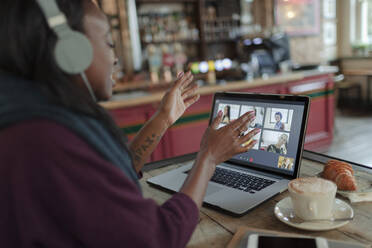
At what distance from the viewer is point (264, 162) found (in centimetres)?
108

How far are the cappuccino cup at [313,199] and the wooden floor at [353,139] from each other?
9.61ft

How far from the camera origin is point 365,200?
87 centimetres

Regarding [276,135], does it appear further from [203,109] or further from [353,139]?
[353,139]

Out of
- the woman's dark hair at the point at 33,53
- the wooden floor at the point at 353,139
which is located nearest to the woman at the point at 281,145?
the woman's dark hair at the point at 33,53

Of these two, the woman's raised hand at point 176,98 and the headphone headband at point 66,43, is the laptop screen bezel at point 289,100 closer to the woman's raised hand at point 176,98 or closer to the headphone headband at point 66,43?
the woman's raised hand at point 176,98

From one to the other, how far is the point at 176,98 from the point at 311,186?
51 centimetres

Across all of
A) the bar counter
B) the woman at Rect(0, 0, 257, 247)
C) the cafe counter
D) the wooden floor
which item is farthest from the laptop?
the wooden floor

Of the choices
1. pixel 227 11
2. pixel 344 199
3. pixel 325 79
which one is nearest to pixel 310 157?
pixel 344 199

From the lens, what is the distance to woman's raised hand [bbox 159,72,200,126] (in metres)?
1.08

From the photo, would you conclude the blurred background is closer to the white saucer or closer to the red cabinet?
the red cabinet

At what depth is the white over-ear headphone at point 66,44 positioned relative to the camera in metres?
0.54

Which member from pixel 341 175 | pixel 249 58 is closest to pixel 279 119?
→ pixel 341 175

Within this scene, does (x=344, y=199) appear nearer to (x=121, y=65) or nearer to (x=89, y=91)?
(x=89, y=91)

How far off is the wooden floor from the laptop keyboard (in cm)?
275
